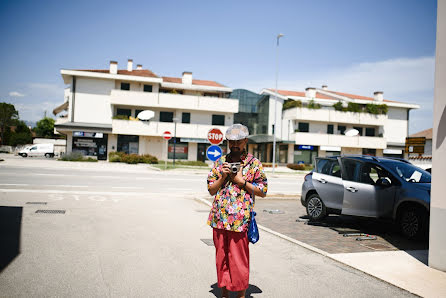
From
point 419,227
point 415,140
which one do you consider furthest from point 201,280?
point 415,140

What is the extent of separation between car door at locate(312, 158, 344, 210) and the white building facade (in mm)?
40298

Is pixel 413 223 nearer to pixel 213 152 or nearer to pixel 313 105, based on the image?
pixel 213 152

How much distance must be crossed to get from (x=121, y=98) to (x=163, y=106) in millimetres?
4770

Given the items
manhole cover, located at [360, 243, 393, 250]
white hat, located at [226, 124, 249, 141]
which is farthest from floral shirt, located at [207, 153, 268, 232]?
manhole cover, located at [360, 243, 393, 250]

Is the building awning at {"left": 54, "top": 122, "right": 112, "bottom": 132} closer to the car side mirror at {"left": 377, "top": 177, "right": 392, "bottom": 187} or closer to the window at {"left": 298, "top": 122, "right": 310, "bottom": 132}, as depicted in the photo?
the window at {"left": 298, "top": 122, "right": 310, "bottom": 132}

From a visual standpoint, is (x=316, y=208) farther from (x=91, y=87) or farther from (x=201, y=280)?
(x=91, y=87)

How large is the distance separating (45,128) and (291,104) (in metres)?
63.8

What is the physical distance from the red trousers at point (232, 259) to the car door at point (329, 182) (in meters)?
5.58

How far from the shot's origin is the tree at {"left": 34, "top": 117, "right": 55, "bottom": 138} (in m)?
89.9

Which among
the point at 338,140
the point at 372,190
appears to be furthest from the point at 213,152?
the point at 338,140

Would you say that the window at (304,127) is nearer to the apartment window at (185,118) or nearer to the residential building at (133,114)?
the residential building at (133,114)

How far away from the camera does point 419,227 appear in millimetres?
7613

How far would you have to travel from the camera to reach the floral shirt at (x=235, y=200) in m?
3.95

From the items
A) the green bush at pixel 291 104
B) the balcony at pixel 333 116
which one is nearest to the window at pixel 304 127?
the balcony at pixel 333 116
